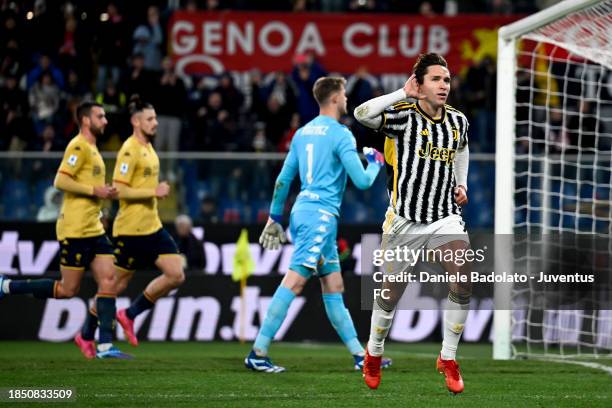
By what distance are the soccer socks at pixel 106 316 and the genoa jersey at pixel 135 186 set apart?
2.15 feet

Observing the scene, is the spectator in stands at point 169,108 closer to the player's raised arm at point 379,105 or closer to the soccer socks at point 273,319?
the soccer socks at point 273,319

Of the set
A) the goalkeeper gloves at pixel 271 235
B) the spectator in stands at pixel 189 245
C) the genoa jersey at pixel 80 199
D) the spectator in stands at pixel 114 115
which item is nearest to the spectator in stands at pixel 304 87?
the spectator in stands at pixel 114 115

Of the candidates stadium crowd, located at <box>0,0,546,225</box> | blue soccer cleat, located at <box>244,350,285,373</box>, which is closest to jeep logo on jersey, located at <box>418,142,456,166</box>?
blue soccer cleat, located at <box>244,350,285,373</box>

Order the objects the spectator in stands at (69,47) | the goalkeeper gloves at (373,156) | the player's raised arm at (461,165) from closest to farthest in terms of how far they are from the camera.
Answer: the player's raised arm at (461,165) → the goalkeeper gloves at (373,156) → the spectator in stands at (69,47)

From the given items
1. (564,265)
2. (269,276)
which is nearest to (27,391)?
(269,276)

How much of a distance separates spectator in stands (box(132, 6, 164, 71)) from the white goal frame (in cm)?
707

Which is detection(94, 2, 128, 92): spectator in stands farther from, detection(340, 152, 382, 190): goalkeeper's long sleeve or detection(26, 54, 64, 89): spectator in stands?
detection(340, 152, 382, 190): goalkeeper's long sleeve

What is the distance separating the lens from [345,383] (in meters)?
8.55

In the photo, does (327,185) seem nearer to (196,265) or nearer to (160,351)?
(160,351)

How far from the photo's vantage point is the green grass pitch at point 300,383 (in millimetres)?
7457

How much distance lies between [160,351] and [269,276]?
7.69 ft

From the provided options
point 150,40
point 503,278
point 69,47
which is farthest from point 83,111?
point 150,40

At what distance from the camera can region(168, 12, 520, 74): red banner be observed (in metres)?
17.6

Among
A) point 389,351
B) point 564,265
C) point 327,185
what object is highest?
point 327,185
